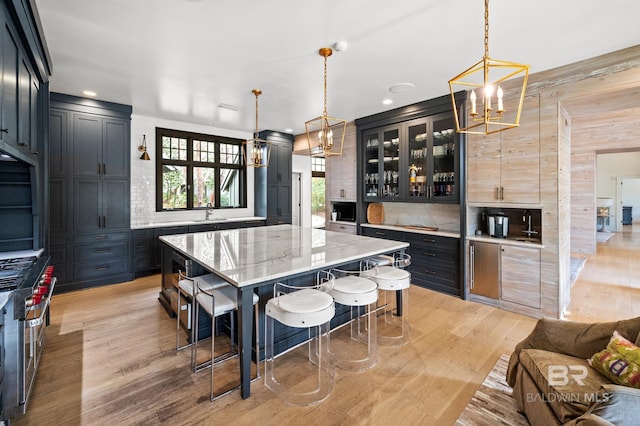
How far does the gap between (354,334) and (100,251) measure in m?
4.09

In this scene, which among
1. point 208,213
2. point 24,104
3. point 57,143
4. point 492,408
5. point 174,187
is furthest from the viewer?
point 208,213

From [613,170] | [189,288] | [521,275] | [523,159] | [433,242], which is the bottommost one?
[521,275]

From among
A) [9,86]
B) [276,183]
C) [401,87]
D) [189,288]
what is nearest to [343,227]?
[276,183]

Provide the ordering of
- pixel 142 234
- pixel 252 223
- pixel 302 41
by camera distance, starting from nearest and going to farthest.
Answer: pixel 302 41 < pixel 142 234 < pixel 252 223

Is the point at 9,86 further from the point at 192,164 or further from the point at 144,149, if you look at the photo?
the point at 192,164

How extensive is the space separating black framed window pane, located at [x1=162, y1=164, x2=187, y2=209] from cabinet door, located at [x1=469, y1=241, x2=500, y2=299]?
204 inches

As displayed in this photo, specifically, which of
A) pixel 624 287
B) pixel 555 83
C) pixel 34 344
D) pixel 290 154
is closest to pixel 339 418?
pixel 34 344

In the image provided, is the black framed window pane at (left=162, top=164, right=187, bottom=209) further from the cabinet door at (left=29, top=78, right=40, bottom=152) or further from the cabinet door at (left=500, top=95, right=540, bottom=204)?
the cabinet door at (left=500, top=95, right=540, bottom=204)

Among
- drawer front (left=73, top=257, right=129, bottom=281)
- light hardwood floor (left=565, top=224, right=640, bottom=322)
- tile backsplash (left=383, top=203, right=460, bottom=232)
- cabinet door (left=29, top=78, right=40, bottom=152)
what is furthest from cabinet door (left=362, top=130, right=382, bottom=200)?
cabinet door (left=29, top=78, right=40, bottom=152)

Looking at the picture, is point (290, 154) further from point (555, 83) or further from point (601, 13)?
point (601, 13)

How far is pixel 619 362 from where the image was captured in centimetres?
140

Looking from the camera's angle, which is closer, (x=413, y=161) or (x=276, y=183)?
(x=413, y=161)

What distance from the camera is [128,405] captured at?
6.52ft

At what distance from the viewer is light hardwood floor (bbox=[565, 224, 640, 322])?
3.44 m
